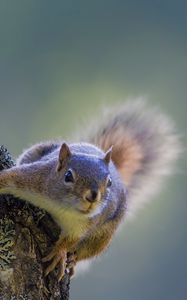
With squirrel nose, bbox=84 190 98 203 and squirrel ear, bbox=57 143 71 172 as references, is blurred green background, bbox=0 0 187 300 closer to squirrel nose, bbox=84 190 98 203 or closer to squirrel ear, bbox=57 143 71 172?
squirrel ear, bbox=57 143 71 172

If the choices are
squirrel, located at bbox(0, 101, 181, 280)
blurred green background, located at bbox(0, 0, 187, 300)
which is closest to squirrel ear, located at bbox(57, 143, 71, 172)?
squirrel, located at bbox(0, 101, 181, 280)

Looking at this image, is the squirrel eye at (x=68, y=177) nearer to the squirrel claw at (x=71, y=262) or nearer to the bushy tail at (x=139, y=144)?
the squirrel claw at (x=71, y=262)

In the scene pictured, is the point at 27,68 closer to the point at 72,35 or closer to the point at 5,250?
the point at 72,35

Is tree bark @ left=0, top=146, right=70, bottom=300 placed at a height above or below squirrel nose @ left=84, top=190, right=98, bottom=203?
below

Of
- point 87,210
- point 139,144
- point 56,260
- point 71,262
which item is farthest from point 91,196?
point 139,144

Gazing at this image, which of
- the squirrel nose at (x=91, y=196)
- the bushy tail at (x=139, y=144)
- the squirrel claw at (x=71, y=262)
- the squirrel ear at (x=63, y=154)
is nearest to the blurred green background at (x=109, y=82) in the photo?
the bushy tail at (x=139, y=144)

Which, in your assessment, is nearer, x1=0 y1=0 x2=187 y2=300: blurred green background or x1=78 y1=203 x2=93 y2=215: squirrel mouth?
x1=78 y1=203 x2=93 y2=215: squirrel mouth

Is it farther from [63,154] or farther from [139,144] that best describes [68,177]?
[139,144]
